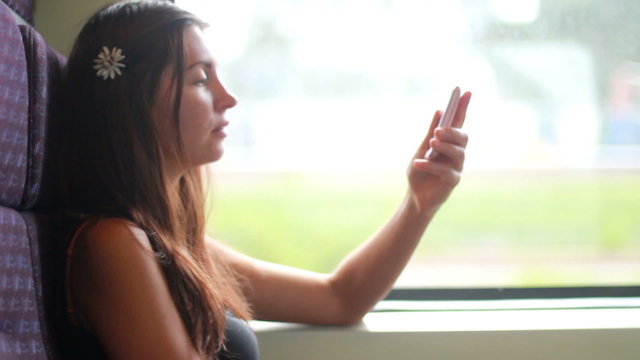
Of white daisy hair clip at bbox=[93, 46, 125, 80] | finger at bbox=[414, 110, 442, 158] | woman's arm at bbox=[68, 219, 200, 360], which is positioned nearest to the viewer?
woman's arm at bbox=[68, 219, 200, 360]

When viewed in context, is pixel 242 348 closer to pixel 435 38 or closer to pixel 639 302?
pixel 435 38

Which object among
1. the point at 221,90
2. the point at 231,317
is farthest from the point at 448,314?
the point at 221,90

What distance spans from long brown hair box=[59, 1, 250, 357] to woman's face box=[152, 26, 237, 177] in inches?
0.5

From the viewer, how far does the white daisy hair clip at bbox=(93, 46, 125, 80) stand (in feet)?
4.12

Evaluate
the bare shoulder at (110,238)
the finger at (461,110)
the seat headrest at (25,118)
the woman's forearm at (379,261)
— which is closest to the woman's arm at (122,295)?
the bare shoulder at (110,238)

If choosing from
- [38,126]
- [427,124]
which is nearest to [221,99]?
[38,126]

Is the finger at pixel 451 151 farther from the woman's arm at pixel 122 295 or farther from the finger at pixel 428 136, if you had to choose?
the woman's arm at pixel 122 295

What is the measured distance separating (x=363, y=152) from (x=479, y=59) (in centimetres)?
34

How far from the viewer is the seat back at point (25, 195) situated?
1036mm

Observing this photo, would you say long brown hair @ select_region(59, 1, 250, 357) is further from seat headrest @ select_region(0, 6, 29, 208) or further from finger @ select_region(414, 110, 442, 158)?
finger @ select_region(414, 110, 442, 158)

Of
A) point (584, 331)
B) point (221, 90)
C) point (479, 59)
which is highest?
point (479, 59)

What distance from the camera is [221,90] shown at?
1374 millimetres

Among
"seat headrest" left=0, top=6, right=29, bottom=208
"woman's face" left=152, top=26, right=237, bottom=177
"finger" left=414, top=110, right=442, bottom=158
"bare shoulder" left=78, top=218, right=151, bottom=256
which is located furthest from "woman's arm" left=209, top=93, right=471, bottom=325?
"seat headrest" left=0, top=6, right=29, bottom=208

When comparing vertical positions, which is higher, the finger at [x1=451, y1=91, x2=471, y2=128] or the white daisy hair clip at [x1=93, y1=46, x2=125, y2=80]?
the finger at [x1=451, y1=91, x2=471, y2=128]
